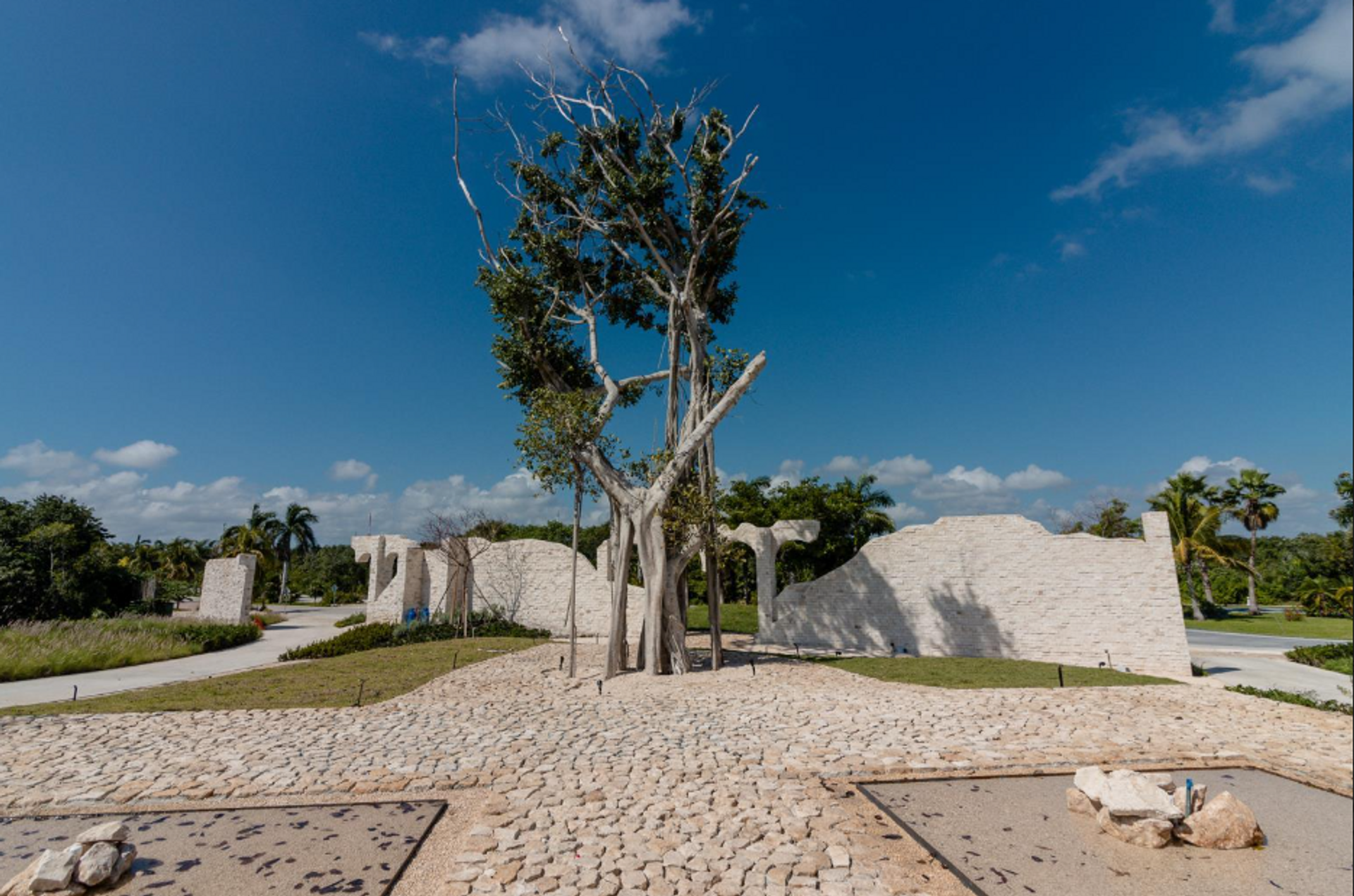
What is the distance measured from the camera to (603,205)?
43.5 feet

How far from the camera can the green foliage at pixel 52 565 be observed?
1684 cm

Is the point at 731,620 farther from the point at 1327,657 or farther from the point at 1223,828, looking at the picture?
the point at 1223,828

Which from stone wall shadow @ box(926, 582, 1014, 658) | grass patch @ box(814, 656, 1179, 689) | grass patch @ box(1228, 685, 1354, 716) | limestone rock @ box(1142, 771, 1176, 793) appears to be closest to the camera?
limestone rock @ box(1142, 771, 1176, 793)

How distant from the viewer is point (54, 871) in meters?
3.74

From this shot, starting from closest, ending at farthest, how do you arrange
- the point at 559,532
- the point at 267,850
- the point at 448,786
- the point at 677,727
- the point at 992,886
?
the point at 992,886
the point at 267,850
the point at 448,786
the point at 677,727
the point at 559,532

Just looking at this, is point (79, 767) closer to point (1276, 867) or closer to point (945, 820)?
point (945, 820)

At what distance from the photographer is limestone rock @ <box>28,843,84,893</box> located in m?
3.70

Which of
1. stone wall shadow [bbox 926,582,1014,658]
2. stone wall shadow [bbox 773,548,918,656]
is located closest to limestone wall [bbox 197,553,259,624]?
stone wall shadow [bbox 773,548,918,656]

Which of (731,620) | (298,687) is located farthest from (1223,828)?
(731,620)

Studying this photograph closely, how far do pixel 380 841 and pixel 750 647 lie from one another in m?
12.4

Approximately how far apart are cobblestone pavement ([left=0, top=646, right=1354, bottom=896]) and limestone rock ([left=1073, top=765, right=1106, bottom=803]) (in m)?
1.16

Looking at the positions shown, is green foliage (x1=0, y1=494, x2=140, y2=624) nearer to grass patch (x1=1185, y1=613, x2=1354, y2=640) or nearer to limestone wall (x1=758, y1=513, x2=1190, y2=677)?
limestone wall (x1=758, y1=513, x2=1190, y2=677)

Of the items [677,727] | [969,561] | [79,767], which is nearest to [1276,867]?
[677,727]

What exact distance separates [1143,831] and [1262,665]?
13.5 meters
